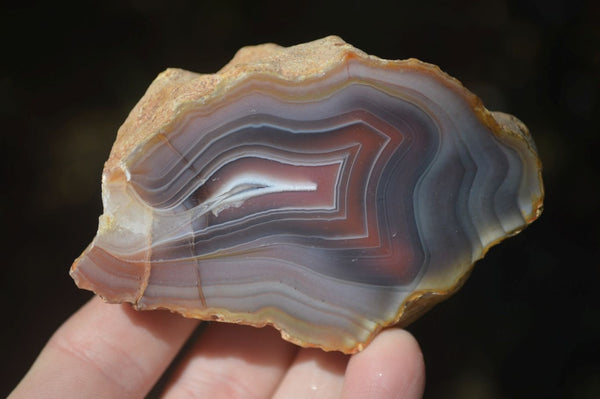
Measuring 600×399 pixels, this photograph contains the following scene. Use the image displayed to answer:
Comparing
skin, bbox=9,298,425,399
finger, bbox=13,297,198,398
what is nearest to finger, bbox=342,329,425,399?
skin, bbox=9,298,425,399

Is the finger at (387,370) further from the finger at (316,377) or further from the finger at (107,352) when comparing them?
the finger at (107,352)

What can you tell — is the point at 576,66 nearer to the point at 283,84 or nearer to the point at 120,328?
the point at 283,84

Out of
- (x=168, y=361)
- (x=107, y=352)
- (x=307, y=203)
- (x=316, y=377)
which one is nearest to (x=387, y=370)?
(x=316, y=377)

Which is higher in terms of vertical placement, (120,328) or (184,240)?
(184,240)

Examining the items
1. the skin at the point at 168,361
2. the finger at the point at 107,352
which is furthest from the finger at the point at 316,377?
the finger at the point at 107,352

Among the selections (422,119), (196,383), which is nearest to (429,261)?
(422,119)

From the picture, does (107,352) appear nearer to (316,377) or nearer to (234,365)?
(234,365)

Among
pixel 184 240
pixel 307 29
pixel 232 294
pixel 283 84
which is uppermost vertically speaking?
pixel 283 84
